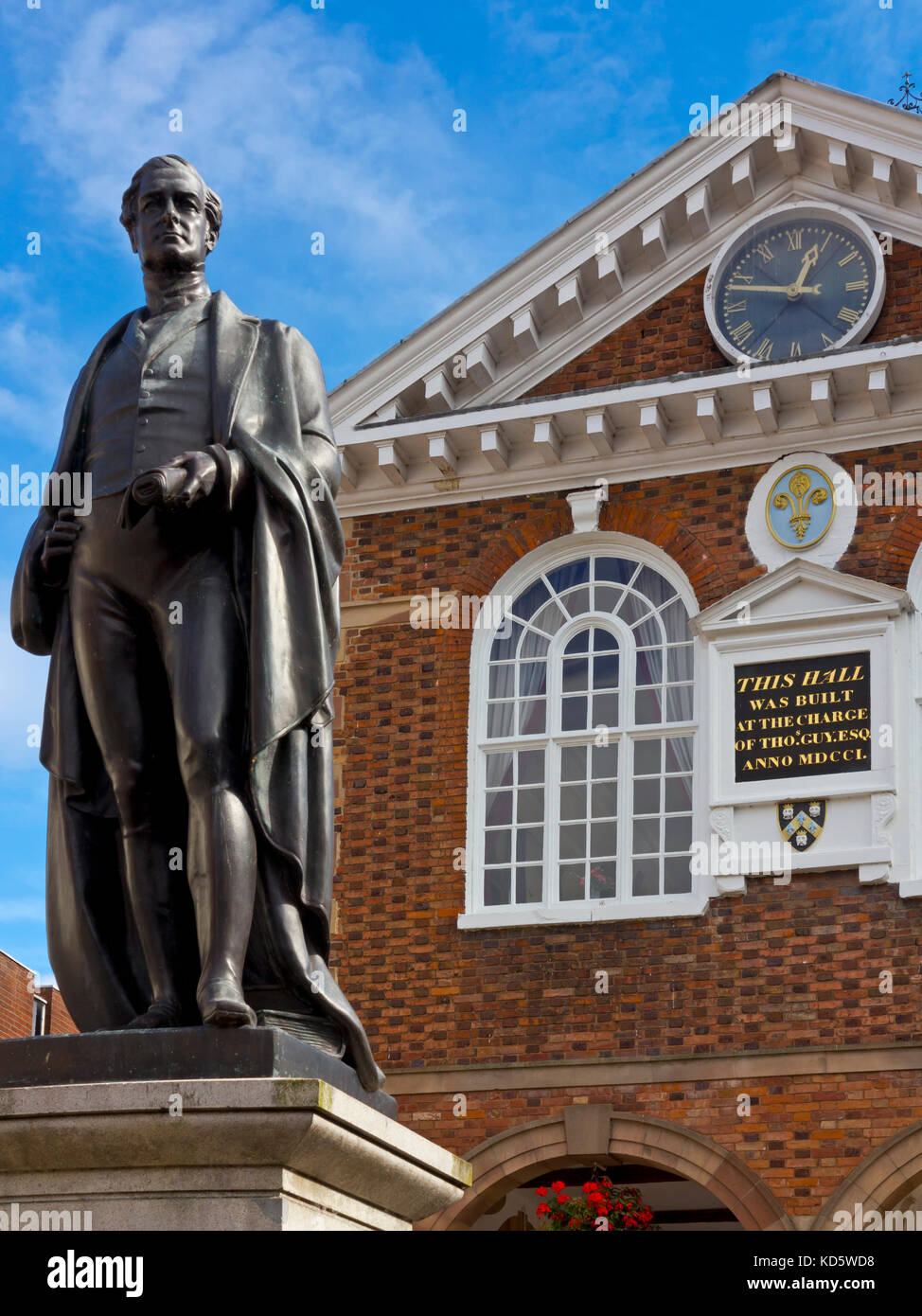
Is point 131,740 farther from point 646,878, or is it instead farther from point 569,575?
point 569,575

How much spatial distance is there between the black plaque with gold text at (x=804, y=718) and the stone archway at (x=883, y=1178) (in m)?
2.73

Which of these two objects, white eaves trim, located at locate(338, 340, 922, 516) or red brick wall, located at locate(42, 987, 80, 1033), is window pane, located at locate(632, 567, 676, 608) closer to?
white eaves trim, located at locate(338, 340, 922, 516)

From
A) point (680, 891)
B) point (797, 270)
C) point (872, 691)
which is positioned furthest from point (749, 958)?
point (797, 270)

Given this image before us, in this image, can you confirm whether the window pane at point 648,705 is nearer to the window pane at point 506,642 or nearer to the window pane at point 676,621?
the window pane at point 676,621

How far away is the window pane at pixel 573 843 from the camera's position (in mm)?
15727

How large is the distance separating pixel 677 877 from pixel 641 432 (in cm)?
371

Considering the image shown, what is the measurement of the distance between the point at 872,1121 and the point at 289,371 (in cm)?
1085

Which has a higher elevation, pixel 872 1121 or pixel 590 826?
pixel 590 826

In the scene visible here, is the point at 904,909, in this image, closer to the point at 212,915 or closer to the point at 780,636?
the point at 780,636

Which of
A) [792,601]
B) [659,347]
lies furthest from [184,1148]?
[659,347]

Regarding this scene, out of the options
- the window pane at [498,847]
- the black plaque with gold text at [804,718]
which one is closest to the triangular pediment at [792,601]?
the black plaque with gold text at [804,718]
